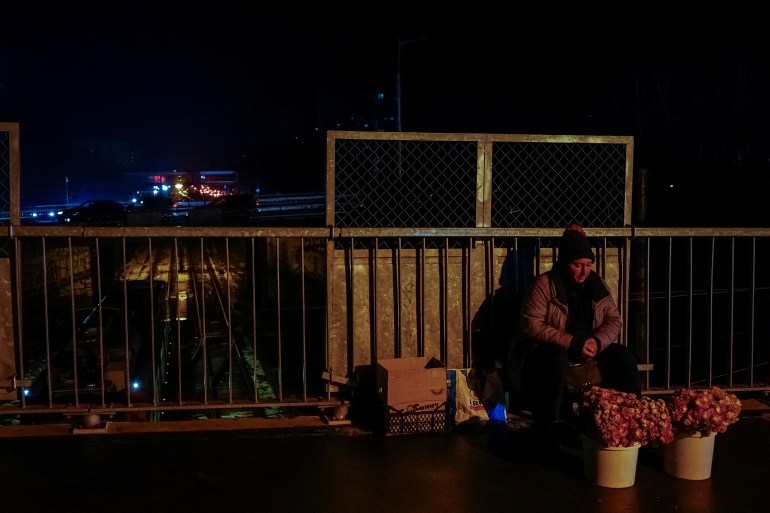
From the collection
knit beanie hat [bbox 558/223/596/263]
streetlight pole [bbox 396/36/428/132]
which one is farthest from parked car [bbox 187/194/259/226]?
knit beanie hat [bbox 558/223/596/263]

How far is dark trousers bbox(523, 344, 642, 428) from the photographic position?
5180 millimetres

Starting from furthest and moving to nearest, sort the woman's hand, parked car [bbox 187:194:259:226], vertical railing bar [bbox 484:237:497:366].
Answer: parked car [bbox 187:194:259:226] → vertical railing bar [bbox 484:237:497:366] → the woman's hand

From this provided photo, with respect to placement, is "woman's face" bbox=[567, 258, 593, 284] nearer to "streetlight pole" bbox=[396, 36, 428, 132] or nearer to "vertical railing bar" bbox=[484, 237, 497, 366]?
"vertical railing bar" bbox=[484, 237, 497, 366]

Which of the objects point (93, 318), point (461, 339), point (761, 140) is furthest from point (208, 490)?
point (761, 140)

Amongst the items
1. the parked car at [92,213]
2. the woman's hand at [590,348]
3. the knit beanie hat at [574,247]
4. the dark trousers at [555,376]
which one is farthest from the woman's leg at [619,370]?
the parked car at [92,213]

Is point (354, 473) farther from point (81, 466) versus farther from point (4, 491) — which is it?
point (4, 491)

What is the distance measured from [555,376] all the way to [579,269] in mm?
831

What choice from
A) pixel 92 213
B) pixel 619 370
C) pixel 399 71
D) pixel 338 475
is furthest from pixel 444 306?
pixel 92 213

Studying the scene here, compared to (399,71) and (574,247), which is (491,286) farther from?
(399,71)

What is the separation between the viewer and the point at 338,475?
15.3ft

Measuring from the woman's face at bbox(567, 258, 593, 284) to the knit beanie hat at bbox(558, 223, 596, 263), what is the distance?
0.03m

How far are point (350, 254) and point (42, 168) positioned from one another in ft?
341

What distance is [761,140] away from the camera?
25.1 metres

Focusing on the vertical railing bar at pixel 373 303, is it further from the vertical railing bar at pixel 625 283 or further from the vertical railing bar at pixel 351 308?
the vertical railing bar at pixel 625 283
